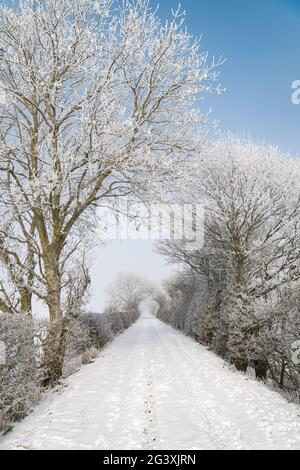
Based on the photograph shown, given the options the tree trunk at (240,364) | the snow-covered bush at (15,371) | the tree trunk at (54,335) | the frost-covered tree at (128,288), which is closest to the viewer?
the snow-covered bush at (15,371)

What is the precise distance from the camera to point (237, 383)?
8.04m

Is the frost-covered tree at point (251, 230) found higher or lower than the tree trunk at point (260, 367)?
higher

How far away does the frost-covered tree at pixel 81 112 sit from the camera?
8.38 m

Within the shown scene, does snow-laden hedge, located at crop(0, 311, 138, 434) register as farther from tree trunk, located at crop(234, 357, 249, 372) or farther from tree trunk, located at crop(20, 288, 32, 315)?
tree trunk, located at crop(234, 357, 249, 372)

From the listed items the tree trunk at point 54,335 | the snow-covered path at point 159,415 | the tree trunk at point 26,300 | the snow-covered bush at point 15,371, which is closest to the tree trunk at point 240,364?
the snow-covered path at point 159,415

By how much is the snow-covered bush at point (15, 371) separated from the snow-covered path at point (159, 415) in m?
0.25

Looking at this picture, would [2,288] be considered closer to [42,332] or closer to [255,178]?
[42,332]

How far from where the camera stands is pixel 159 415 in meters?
5.62

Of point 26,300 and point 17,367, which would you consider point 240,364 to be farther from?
point 17,367

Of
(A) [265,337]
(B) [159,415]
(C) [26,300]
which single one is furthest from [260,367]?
(C) [26,300]

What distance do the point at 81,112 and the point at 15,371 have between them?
21.0 ft

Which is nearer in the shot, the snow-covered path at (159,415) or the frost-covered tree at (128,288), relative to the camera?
the snow-covered path at (159,415)

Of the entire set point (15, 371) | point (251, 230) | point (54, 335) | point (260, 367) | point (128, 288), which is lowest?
point (260, 367)

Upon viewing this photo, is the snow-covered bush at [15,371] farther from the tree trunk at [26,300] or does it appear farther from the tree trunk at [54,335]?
the tree trunk at [26,300]
